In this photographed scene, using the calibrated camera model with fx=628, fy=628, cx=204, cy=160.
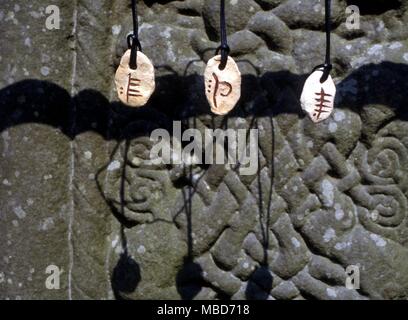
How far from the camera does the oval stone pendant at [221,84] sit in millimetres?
1045

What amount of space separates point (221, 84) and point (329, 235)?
1.36 feet

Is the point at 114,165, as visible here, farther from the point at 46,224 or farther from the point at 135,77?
the point at 135,77

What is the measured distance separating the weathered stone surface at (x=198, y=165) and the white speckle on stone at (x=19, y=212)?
0.04 ft

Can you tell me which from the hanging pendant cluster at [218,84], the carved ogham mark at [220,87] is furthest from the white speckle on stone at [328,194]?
the carved ogham mark at [220,87]

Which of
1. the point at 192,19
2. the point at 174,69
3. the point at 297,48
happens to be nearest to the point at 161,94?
the point at 174,69

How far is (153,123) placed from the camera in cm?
131

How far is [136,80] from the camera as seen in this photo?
1.07 meters

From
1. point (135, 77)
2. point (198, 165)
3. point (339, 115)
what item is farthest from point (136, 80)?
point (339, 115)

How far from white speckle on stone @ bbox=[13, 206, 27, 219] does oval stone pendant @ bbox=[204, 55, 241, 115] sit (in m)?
0.50

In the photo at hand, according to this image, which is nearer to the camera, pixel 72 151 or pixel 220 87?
pixel 220 87

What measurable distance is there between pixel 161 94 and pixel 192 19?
17 centimetres

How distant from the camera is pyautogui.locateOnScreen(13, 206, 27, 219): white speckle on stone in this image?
1.30 meters

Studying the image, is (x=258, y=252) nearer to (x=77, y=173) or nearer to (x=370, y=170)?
(x=370, y=170)

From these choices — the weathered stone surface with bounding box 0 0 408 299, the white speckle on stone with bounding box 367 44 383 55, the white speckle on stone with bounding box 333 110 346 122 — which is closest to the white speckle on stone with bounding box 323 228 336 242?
the weathered stone surface with bounding box 0 0 408 299
